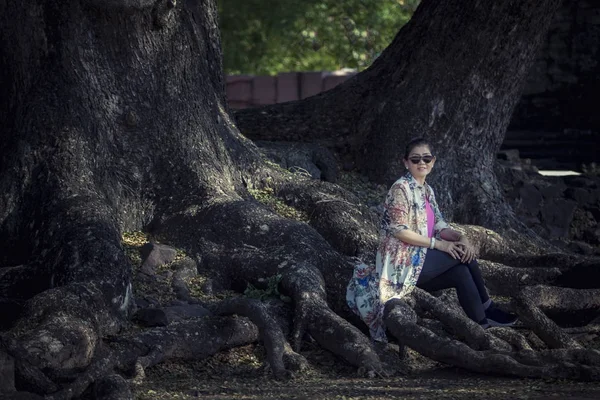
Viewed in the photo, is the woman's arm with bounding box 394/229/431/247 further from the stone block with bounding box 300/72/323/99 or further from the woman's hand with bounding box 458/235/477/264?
the stone block with bounding box 300/72/323/99

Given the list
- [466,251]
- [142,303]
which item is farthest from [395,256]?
[142,303]

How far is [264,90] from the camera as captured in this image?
66.6 ft

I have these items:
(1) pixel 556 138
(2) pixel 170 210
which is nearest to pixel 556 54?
(1) pixel 556 138

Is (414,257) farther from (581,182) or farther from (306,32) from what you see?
(306,32)

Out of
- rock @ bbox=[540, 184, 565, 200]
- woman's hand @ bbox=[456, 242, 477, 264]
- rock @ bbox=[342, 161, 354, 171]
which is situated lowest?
woman's hand @ bbox=[456, 242, 477, 264]

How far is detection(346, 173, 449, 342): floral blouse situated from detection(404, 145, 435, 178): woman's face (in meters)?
0.05

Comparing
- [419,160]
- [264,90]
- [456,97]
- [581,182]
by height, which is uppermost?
[264,90]

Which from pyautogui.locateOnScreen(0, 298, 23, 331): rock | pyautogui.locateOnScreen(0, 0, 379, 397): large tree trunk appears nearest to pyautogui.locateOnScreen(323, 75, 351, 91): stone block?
pyautogui.locateOnScreen(0, 0, 379, 397): large tree trunk

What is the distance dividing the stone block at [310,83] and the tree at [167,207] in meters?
9.71

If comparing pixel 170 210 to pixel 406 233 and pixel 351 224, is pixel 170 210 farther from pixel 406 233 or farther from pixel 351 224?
pixel 406 233

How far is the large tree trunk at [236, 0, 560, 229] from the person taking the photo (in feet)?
32.6

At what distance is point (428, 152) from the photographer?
23.9 ft

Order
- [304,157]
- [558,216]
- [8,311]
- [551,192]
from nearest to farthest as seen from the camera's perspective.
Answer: [8,311] < [304,157] < [558,216] < [551,192]

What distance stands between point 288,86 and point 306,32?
3.66 meters
